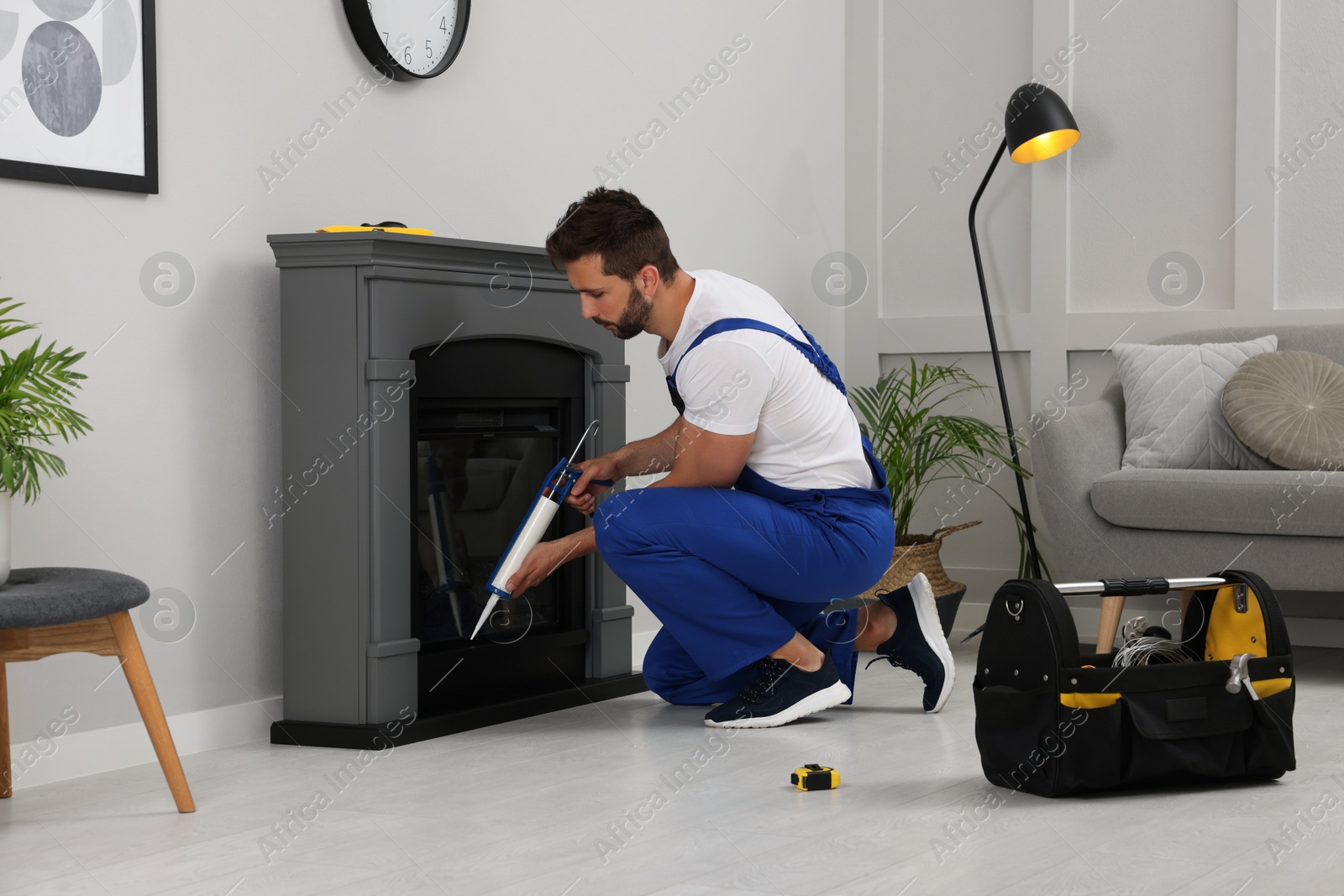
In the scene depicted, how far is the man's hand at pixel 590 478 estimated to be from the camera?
110 inches

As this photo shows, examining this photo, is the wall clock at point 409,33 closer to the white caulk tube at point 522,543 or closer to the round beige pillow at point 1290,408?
the white caulk tube at point 522,543

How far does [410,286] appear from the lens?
276 cm

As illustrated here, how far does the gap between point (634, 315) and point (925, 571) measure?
1.54 meters

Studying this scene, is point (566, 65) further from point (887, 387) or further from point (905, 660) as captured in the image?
point (905, 660)

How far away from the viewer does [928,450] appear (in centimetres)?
407

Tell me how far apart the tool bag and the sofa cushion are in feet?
3.35

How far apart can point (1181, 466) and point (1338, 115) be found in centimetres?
114

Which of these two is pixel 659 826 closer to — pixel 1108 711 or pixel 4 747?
pixel 1108 711

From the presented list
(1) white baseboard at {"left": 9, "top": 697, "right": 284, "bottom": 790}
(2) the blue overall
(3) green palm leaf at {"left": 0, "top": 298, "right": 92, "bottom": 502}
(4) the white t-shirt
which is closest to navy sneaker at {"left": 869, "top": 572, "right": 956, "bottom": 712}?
(2) the blue overall

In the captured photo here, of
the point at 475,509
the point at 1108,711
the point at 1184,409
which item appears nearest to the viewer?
the point at 1108,711

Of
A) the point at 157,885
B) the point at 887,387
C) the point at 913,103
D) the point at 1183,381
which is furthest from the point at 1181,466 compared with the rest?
the point at 157,885

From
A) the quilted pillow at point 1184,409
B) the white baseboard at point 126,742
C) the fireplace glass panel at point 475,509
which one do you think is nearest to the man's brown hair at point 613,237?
the fireplace glass panel at point 475,509

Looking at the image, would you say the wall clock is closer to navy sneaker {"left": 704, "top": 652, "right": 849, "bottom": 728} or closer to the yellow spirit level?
navy sneaker {"left": 704, "top": 652, "right": 849, "bottom": 728}

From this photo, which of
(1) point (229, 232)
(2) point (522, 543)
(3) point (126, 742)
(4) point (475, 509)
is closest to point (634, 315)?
(2) point (522, 543)
